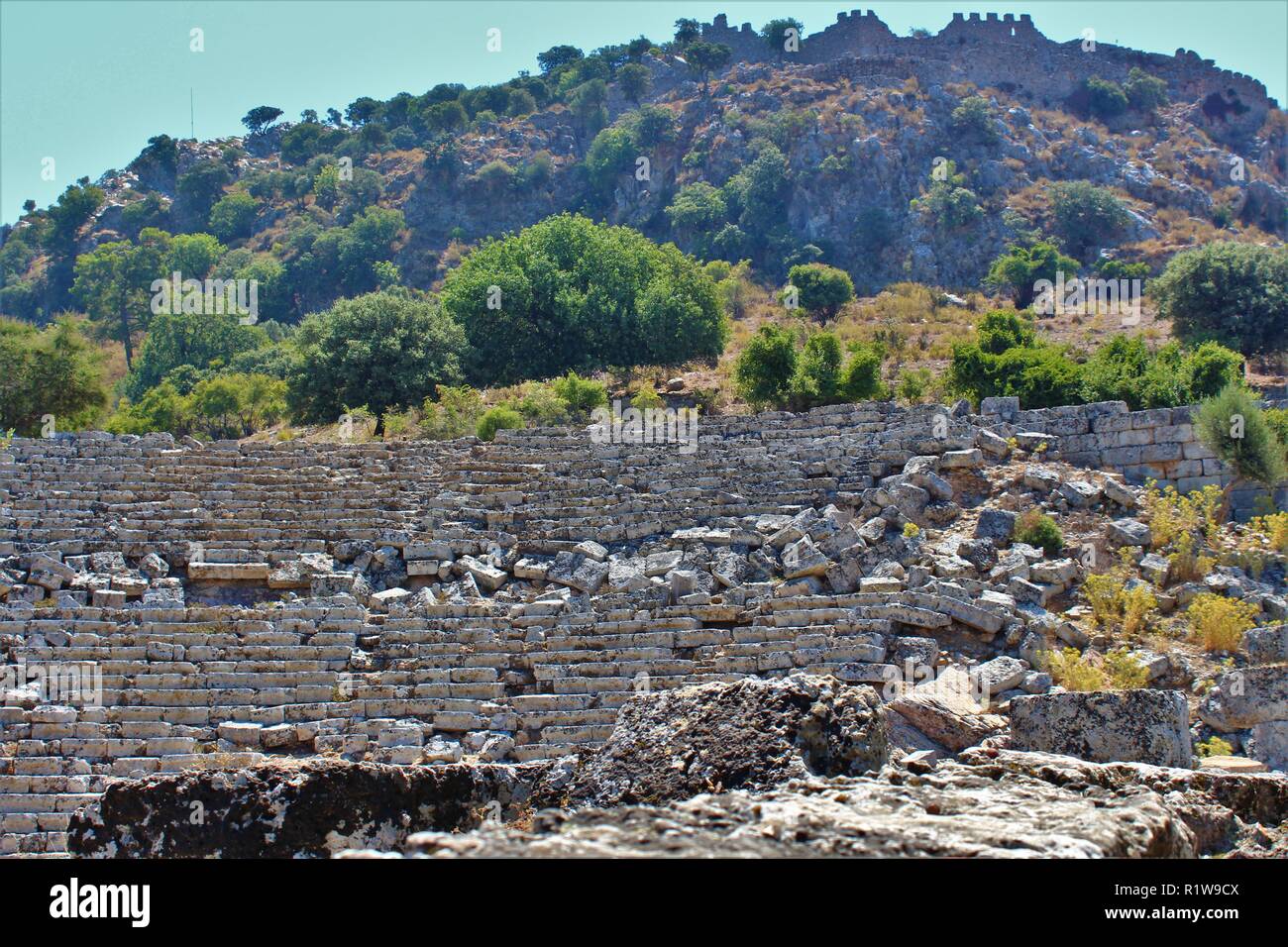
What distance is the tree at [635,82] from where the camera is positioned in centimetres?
7500

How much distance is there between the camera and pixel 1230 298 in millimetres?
35656

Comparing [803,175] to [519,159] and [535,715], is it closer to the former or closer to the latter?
[519,159]

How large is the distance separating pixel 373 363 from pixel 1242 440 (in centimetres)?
1827

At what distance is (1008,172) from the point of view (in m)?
57.2

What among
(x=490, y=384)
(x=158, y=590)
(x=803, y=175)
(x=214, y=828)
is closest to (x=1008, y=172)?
(x=803, y=175)

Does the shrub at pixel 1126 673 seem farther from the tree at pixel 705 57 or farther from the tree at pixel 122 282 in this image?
the tree at pixel 705 57

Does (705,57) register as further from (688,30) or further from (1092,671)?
(1092,671)

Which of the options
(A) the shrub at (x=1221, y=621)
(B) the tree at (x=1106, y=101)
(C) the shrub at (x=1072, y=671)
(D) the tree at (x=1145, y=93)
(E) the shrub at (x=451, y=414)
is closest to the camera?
(C) the shrub at (x=1072, y=671)

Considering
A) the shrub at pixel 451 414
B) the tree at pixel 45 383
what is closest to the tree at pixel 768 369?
the shrub at pixel 451 414

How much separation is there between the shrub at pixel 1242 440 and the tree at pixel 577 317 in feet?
55.8

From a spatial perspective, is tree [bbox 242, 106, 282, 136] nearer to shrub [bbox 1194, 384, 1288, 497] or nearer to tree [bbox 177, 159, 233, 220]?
tree [bbox 177, 159, 233, 220]

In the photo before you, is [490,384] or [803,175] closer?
[490,384]
